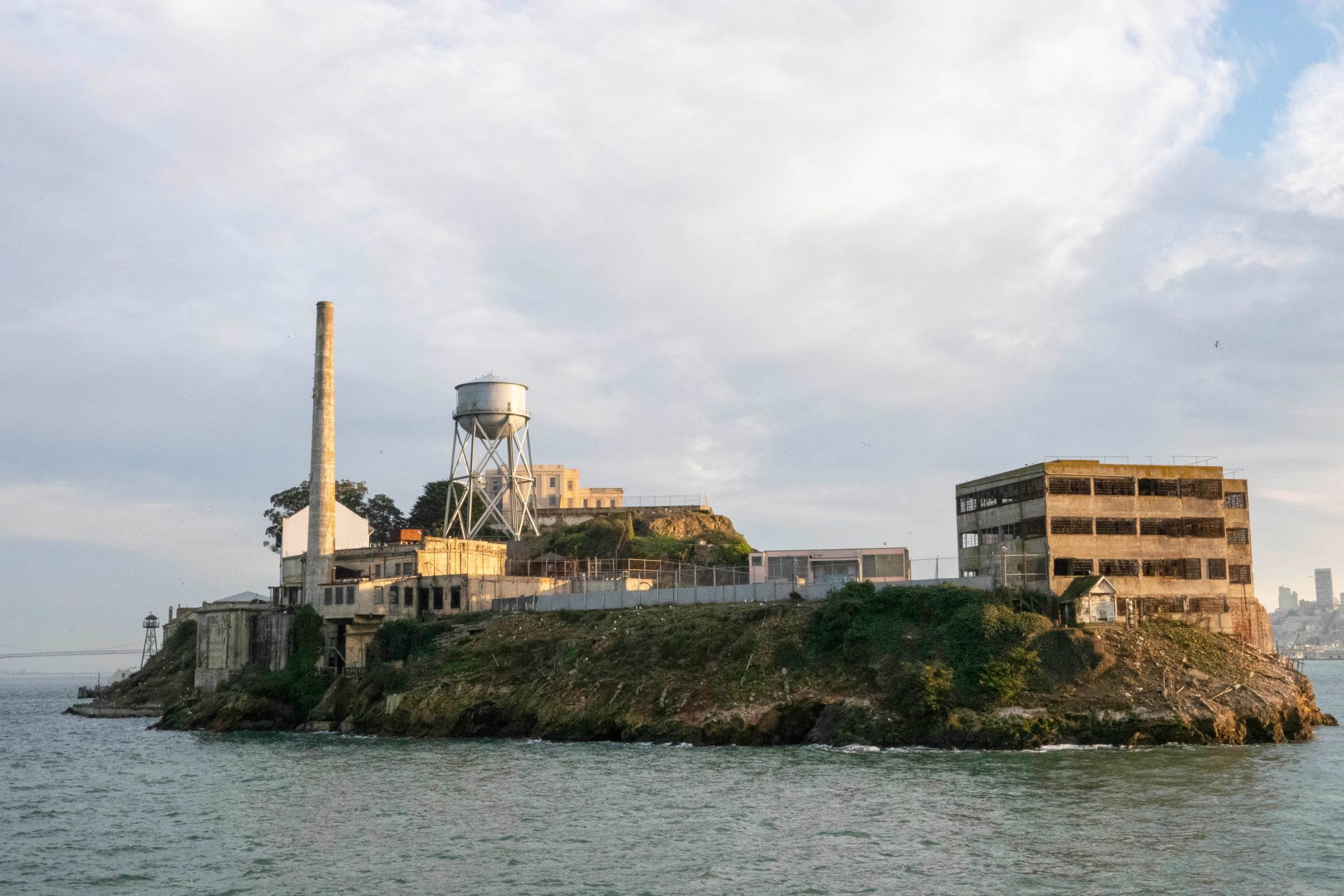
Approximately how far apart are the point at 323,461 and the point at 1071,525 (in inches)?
2120

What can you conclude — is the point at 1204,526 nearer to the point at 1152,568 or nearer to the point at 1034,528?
the point at 1152,568

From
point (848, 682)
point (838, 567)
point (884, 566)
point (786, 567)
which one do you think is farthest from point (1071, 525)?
point (786, 567)

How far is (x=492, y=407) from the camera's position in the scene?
116m

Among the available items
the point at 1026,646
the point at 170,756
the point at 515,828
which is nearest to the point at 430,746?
the point at 170,756

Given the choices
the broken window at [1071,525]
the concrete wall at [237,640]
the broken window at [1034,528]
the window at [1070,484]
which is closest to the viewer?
the broken window at [1071,525]

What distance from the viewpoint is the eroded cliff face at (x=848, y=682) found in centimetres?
5822

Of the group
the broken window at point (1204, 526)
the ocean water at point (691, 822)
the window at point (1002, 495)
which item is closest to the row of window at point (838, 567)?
the window at point (1002, 495)

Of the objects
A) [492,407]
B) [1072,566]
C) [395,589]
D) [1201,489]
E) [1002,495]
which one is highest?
[492,407]

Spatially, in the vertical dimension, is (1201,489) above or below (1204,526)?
above

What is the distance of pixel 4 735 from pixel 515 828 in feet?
214

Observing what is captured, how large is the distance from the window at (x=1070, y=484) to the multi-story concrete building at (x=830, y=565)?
11779 mm

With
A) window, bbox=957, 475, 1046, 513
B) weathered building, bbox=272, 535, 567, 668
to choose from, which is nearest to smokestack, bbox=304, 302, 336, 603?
weathered building, bbox=272, 535, 567, 668

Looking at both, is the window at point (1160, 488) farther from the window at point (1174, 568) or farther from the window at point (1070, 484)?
the window at point (1174, 568)

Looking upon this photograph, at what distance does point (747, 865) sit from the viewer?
1280 inches
